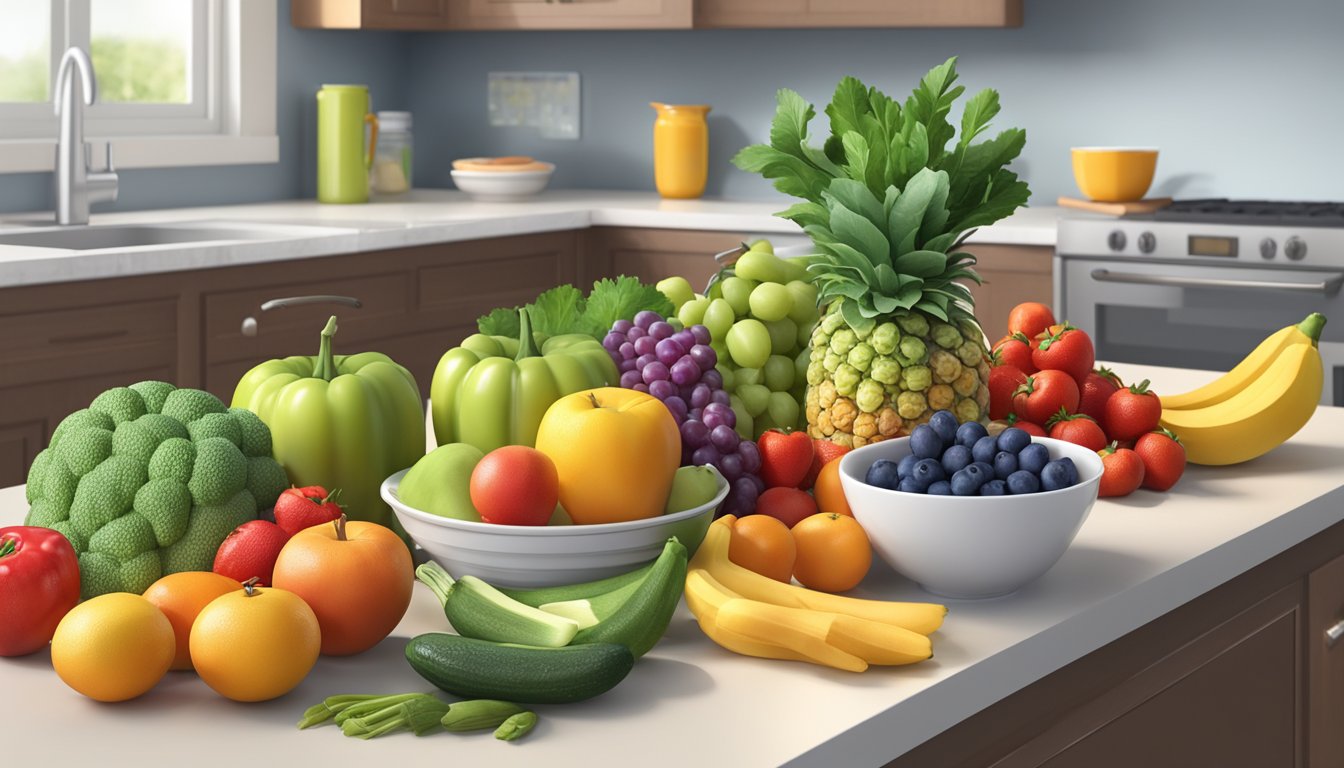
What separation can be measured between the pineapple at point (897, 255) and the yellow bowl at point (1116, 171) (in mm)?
2532

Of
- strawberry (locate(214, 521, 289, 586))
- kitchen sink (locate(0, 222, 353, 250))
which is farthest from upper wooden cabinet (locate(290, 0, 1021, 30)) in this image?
strawberry (locate(214, 521, 289, 586))

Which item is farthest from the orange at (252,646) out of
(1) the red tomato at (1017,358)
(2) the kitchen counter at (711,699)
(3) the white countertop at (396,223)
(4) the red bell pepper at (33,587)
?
(3) the white countertop at (396,223)

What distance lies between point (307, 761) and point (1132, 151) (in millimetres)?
3367

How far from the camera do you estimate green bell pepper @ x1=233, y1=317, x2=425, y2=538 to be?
1.22 meters

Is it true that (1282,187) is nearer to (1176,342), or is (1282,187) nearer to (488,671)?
(1176,342)

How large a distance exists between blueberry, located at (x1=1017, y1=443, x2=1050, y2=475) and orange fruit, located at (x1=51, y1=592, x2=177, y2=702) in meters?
0.60

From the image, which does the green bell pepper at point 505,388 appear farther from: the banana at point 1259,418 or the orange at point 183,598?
the banana at point 1259,418

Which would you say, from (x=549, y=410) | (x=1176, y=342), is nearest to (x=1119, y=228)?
(x=1176, y=342)

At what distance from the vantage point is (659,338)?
4.60 ft

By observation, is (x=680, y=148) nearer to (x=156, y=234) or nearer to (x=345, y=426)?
(x=156, y=234)

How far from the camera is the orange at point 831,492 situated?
1286 mm

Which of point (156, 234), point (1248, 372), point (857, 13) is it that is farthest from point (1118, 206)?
point (156, 234)

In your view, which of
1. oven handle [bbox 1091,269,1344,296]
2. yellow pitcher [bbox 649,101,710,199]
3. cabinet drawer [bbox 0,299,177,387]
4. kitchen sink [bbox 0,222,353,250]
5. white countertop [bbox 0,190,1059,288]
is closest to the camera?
cabinet drawer [bbox 0,299,177,387]

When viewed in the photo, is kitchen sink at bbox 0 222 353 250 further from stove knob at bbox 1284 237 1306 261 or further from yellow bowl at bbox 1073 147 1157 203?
stove knob at bbox 1284 237 1306 261
